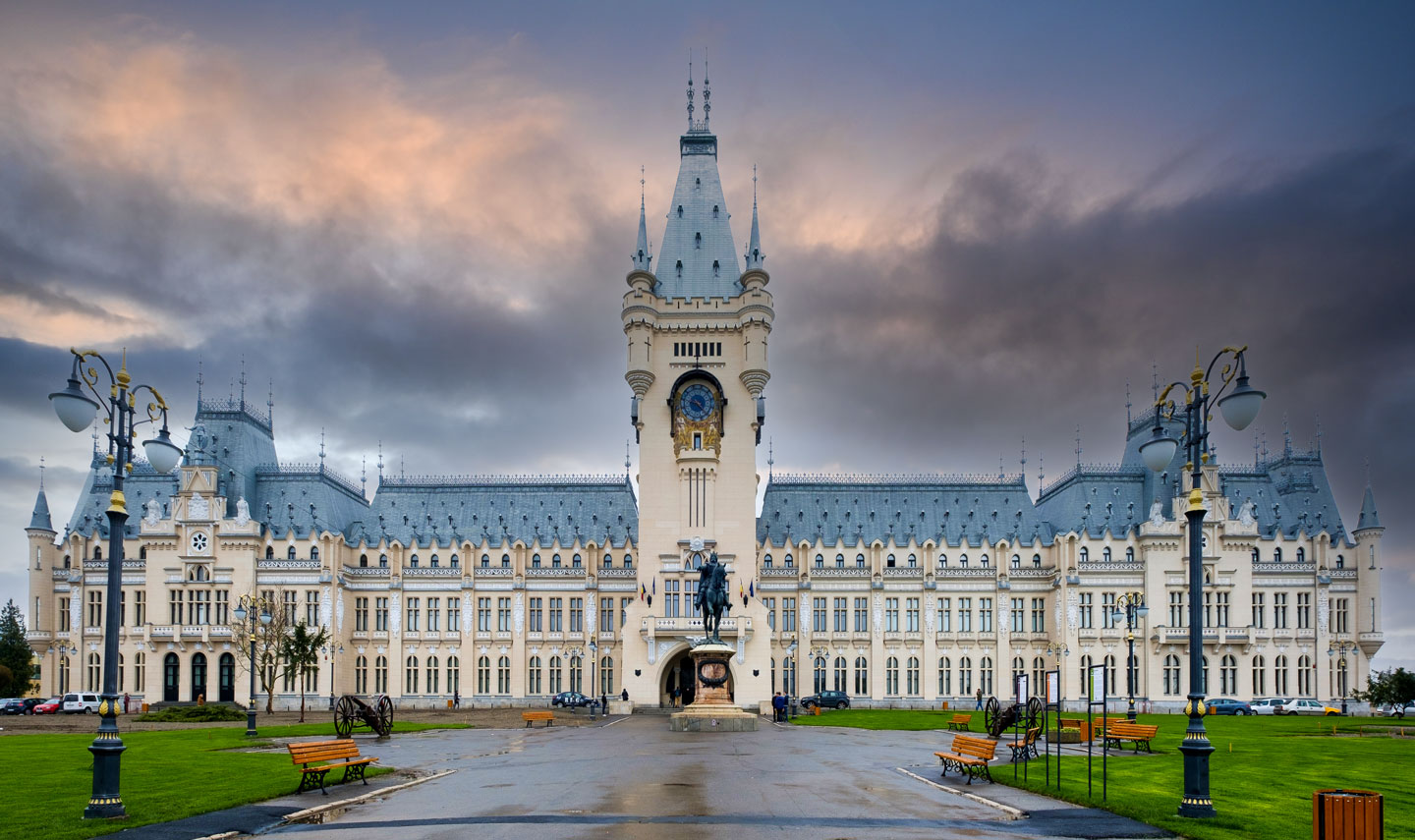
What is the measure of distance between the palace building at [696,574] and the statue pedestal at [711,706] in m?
24.3

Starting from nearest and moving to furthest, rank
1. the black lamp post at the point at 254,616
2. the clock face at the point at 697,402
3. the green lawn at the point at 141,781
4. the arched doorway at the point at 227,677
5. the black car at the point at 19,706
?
the green lawn at the point at 141,781 < the black lamp post at the point at 254,616 < the black car at the point at 19,706 < the clock face at the point at 697,402 < the arched doorway at the point at 227,677

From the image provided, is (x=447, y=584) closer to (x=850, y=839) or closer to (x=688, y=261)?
(x=688, y=261)

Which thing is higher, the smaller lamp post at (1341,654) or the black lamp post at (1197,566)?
the black lamp post at (1197,566)

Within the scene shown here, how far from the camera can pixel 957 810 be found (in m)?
23.0

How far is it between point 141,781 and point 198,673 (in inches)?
2433

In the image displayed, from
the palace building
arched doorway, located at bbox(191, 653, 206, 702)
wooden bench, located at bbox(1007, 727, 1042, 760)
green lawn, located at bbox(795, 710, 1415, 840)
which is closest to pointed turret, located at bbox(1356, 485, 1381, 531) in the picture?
the palace building

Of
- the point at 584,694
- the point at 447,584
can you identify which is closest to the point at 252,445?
the point at 447,584

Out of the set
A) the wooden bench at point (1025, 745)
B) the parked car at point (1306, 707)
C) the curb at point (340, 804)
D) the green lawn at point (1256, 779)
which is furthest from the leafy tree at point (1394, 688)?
the curb at point (340, 804)

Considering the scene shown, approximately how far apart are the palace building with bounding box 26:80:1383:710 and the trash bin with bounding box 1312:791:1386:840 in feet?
210

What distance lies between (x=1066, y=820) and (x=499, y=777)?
14.4m

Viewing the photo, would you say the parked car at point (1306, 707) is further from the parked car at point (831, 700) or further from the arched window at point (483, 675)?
the arched window at point (483, 675)

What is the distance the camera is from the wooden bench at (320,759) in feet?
83.8

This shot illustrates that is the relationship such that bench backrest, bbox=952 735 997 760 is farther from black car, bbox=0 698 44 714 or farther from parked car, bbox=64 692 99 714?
black car, bbox=0 698 44 714

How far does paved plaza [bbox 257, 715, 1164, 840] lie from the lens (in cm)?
2027
